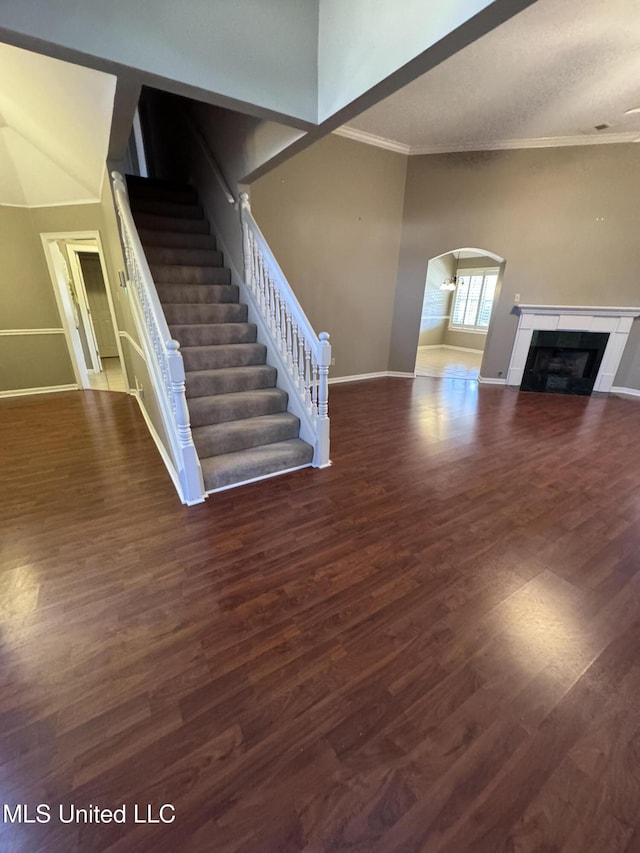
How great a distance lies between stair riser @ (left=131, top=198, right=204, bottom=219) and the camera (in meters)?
4.12

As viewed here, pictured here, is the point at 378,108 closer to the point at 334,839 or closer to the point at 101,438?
the point at 101,438

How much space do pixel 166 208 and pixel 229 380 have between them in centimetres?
265

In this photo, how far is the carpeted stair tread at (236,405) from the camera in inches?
116

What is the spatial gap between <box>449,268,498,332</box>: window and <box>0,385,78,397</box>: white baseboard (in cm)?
889

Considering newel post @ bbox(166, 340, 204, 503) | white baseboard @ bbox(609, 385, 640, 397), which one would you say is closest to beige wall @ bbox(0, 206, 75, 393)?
newel post @ bbox(166, 340, 204, 503)

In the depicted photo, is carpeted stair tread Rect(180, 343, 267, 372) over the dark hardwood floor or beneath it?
over

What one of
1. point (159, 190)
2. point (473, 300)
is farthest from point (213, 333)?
point (473, 300)

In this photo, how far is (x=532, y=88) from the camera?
358cm

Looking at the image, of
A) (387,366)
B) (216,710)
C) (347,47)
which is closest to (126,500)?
(216,710)

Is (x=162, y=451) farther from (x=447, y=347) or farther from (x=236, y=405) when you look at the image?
(x=447, y=347)

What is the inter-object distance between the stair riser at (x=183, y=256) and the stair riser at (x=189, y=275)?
0.46 ft

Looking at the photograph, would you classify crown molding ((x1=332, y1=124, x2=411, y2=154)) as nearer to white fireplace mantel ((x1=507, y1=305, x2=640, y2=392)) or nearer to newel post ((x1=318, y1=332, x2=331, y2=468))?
white fireplace mantel ((x1=507, y1=305, x2=640, y2=392))

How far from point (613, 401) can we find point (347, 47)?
557cm

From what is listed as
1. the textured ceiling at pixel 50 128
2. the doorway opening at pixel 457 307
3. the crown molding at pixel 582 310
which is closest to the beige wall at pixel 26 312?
the textured ceiling at pixel 50 128
